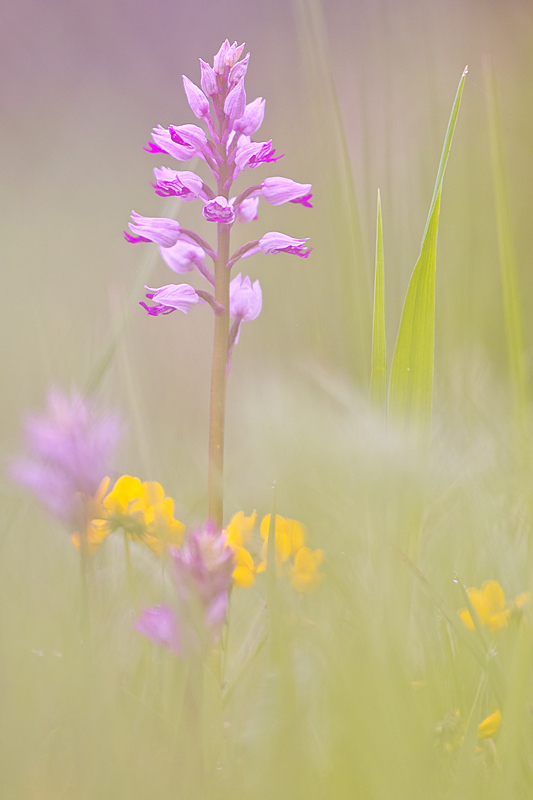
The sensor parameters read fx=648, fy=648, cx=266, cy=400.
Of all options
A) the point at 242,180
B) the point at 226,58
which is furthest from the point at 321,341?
the point at 242,180

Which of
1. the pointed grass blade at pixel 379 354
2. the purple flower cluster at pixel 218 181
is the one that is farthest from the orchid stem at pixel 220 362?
the pointed grass blade at pixel 379 354

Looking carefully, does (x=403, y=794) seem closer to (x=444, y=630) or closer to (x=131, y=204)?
(x=444, y=630)

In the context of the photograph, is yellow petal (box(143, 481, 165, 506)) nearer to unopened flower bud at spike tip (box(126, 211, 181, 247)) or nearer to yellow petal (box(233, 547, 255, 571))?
yellow petal (box(233, 547, 255, 571))

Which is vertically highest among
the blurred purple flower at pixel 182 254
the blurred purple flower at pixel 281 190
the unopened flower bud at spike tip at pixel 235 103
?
the unopened flower bud at spike tip at pixel 235 103

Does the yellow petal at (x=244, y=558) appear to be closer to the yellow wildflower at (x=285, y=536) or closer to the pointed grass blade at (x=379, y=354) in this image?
the yellow wildflower at (x=285, y=536)

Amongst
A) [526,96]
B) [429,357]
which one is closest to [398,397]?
[429,357]

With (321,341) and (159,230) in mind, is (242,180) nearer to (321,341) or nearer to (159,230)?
(321,341)
